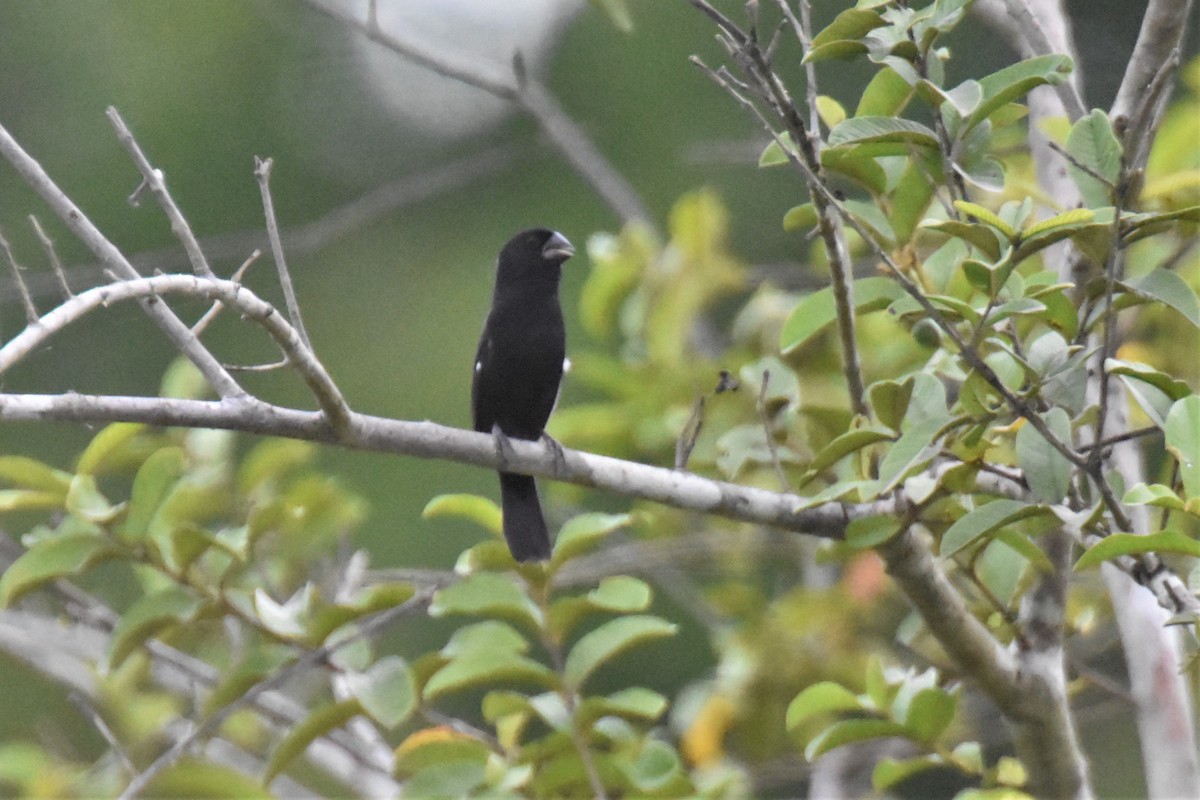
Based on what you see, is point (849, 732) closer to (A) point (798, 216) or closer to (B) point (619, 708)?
(B) point (619, 708)

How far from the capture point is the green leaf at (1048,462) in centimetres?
217

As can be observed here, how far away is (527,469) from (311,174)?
5926 millimetres

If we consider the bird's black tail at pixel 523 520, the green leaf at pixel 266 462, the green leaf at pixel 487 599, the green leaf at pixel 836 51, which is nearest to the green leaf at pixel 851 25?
the green leaf at pixel 836 51

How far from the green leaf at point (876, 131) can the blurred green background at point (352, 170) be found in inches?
179

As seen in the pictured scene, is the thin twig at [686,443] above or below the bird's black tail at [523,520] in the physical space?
above

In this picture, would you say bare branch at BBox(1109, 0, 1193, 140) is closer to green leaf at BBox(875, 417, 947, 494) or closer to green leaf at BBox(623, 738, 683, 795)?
green leaf at BBox(875, 417, 947, 494)

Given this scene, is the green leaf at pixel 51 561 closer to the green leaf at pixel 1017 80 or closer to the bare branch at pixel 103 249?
the bare branch at pixel 103 249

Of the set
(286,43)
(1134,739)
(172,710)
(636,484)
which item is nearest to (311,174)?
(286,43)

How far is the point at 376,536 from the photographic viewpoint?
7340 millimetres

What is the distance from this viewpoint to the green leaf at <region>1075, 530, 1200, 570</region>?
77.4 inches

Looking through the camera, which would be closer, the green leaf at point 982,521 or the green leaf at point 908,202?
the green leaf at point 982,521

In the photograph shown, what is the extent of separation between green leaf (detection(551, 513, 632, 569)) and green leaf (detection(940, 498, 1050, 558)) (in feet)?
2.73

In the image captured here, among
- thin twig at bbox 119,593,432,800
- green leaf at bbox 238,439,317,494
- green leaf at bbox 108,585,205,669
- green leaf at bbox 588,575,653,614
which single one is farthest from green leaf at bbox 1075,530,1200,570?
green leaf at bbox 238,439,317,494

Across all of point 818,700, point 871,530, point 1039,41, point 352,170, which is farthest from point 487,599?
point 352,170
